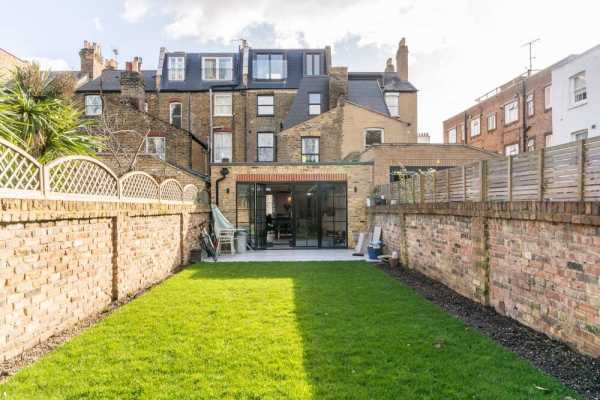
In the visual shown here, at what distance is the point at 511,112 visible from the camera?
25.3 metres

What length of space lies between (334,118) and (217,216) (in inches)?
371

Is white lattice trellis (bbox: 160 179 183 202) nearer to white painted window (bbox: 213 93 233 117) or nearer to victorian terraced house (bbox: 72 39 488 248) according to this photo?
victorian terraced house (bbox: 72 39 488 248)

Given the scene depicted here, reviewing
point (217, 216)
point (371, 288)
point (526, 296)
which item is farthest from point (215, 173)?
point (526, 296)

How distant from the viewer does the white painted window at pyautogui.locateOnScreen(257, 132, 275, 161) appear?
24.9 meters

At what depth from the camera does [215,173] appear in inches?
599

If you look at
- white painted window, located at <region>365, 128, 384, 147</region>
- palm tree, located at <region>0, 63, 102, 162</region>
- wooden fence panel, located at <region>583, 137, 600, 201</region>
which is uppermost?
white painted window, located at <region>365, 128, 384, 147</region>

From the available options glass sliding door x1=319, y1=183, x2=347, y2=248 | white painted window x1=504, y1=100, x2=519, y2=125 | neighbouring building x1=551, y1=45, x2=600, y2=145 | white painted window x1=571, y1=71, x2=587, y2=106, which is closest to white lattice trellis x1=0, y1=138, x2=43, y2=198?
glass sliding door x1=319, y1=183, x2=347, y2=248

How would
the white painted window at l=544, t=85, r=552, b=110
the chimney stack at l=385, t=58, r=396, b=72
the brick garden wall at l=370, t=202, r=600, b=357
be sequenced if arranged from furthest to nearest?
1. the chimney stack at l=385, t=58, r=396, b=72
2. the white painted window at l=544, t=85, r=552, b=110
3. the brick garden wall at l=370, t=202, r=600, b=357

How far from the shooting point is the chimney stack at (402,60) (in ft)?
92.6

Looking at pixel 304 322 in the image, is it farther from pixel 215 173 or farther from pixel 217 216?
pixel 215 173

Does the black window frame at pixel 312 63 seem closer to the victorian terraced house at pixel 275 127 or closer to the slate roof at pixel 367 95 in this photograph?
the victorian terraced house at pixel 275 127

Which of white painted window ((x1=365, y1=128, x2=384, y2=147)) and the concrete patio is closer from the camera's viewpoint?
the concrete patio

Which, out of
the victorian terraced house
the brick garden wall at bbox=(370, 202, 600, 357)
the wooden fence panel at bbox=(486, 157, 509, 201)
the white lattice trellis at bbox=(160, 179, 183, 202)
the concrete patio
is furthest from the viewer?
the victorian terraced house

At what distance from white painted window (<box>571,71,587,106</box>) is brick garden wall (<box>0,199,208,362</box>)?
1822cm
